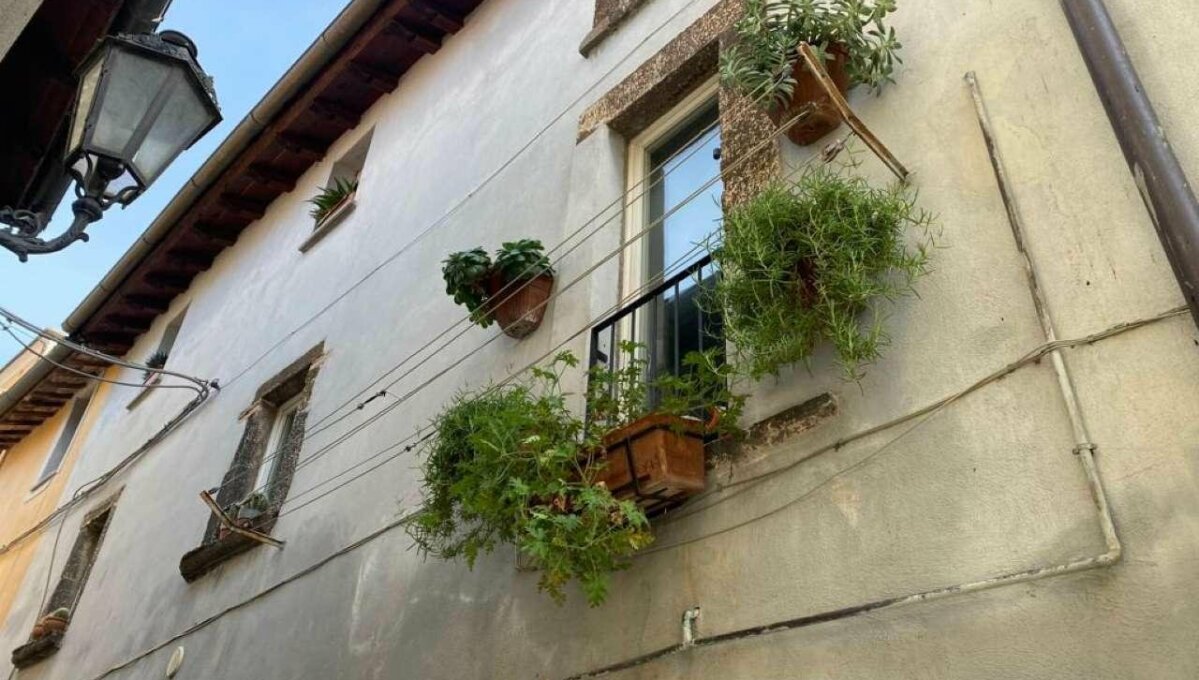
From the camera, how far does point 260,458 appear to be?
666 cm

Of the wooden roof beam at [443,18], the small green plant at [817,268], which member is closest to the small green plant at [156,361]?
the wooden roof beam at [443,18]

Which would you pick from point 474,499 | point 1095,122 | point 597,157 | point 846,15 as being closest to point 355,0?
point 597,157

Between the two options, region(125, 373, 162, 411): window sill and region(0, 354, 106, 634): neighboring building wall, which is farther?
region(0, 354, 106, 634): neighboring building wall

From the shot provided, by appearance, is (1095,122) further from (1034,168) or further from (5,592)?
(5,592)

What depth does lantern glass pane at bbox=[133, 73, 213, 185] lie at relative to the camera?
314 centimetres

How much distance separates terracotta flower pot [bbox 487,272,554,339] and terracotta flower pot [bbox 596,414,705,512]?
156 cm

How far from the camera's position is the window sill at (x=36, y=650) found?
755 cm

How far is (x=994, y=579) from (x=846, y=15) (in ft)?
7.00

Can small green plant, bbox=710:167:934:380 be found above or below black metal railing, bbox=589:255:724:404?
below

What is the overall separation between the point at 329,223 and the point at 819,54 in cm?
536

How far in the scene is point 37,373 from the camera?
37.8ft

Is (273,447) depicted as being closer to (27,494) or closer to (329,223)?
(329,223)

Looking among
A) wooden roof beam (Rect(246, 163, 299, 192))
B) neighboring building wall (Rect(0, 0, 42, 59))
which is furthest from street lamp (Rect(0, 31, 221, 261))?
wooden roof beam (Rect(246, 163, 299, 192))

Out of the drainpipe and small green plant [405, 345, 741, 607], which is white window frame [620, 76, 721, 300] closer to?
small green plant [405, 345, 741, 607]
